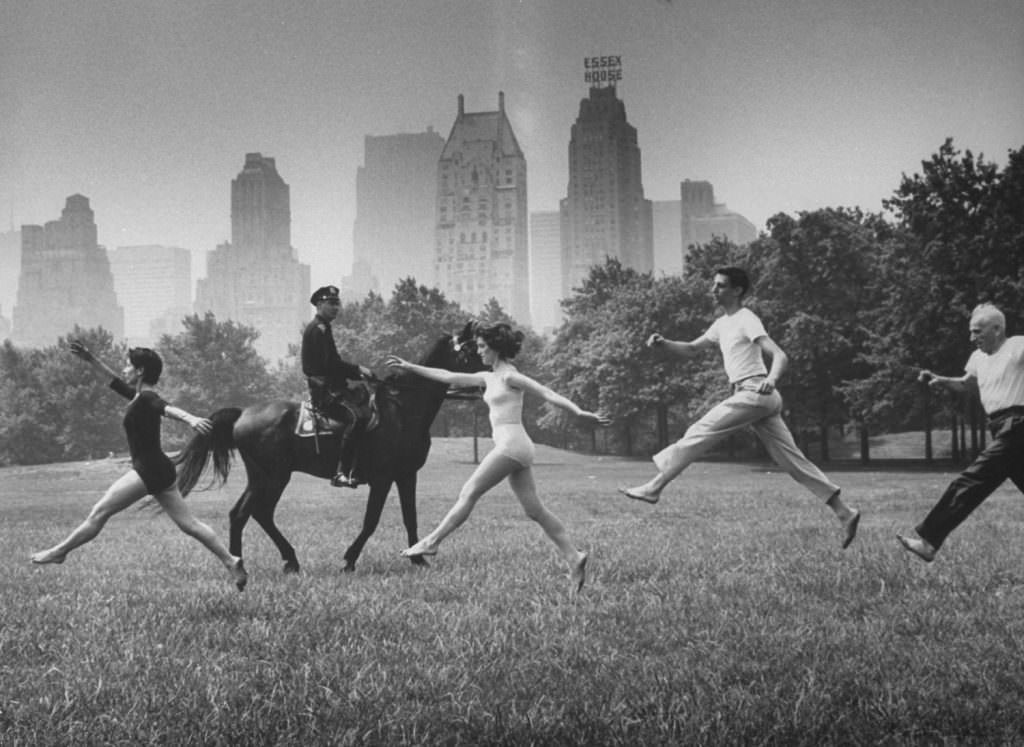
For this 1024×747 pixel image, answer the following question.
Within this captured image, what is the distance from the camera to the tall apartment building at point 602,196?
89.1 metres

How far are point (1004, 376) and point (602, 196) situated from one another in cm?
10481

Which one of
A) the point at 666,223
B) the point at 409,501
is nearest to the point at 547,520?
the point at 409,501

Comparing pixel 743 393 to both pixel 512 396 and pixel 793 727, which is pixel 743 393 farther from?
pixel 793 727

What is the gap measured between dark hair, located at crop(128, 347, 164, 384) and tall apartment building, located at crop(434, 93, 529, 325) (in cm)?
6560

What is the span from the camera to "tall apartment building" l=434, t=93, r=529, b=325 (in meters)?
78.6

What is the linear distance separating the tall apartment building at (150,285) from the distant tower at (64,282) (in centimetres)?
309

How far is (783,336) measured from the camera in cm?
3656

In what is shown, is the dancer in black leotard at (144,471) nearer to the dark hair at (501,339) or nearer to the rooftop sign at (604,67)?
the dark hair at (501,339)

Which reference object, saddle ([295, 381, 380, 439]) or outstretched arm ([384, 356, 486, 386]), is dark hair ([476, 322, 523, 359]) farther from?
saddle ([295, 381, 380, 439])

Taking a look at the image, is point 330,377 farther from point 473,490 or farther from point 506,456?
point 506,456

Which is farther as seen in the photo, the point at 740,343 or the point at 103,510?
the point at 740,343

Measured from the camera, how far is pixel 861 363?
38188 millimetres

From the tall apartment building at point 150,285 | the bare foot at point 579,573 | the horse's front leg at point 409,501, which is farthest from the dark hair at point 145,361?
the tall apartment building at point 150,285

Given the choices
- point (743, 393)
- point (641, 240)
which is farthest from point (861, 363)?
point (641, 240)
